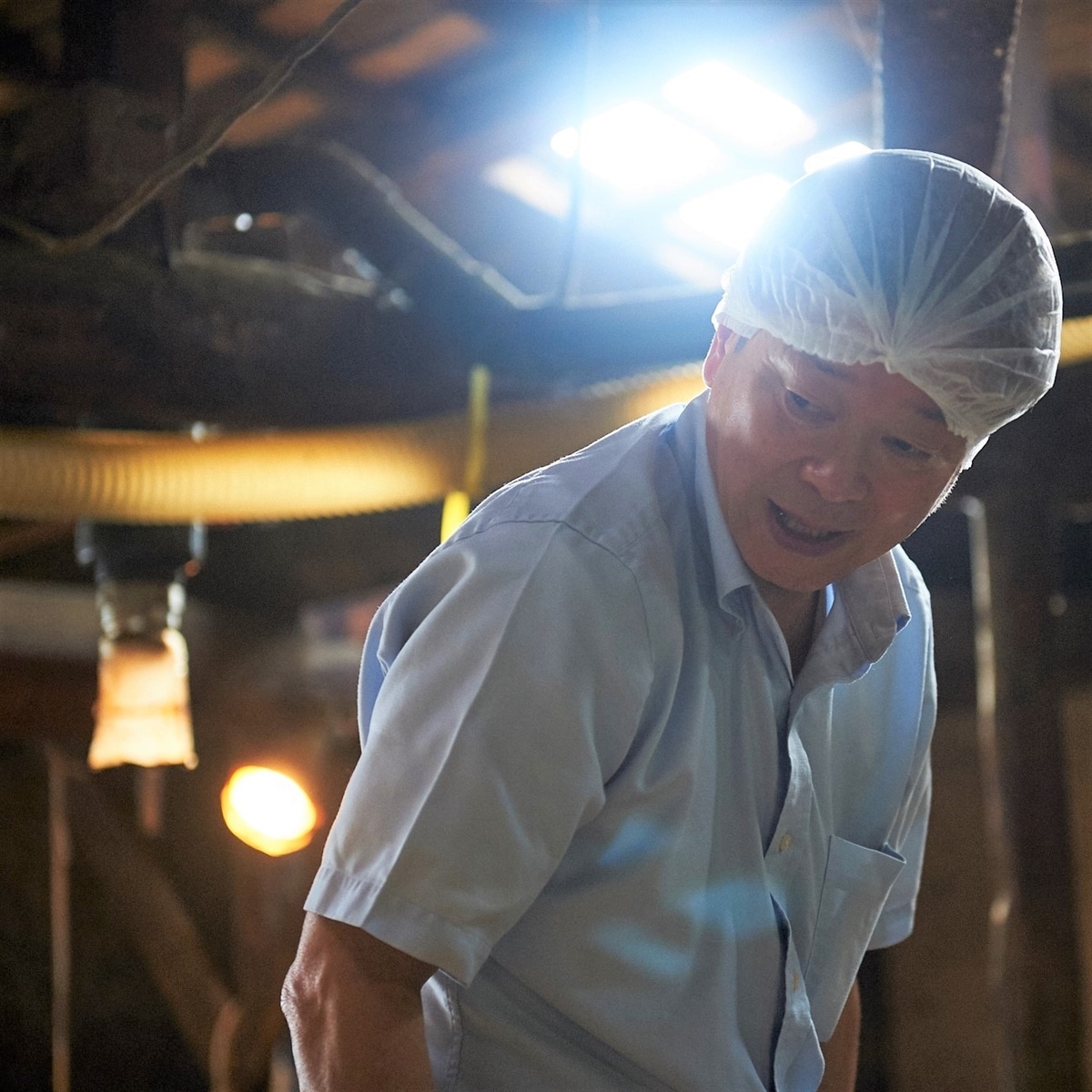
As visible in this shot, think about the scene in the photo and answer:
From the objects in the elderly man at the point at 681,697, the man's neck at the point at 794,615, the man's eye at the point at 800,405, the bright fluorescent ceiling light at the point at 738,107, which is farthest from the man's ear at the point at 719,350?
the bright fluorescent ceiling light at the point at 738,107

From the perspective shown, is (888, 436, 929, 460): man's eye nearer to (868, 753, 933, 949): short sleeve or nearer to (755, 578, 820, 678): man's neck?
(755, 578, 820, 678): man's neck

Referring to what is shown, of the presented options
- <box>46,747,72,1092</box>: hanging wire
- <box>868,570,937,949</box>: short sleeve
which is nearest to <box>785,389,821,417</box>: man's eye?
<box>868,570,937,949</box>: short sleeve

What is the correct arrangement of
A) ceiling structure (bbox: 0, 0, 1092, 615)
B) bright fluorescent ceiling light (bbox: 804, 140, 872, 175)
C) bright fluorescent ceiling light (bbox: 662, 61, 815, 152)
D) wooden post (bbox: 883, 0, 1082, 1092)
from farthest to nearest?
bright fluorescent ceiling light (bbox: 804, 140, 872, 175)
bright fluorescent ceiling light (bbox: 662, 61, 815, 152)
wooden post (bbox: 883, 0, 1082, 1092)
ceiling structure (bbox: 0, 0, 1092, 615)

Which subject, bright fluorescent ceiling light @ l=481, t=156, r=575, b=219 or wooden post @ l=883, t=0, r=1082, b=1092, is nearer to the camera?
wooden post @ l=883, t=0, r=1082, b=1092

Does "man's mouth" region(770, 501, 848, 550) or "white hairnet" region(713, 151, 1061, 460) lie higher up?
"white hairnet" region(713, 151, 1061, 460)

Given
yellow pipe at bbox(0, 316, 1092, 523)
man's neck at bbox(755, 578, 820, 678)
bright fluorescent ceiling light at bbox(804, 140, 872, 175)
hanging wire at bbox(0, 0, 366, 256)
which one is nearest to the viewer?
man's neck at bbox(755, 578, 820, 678)

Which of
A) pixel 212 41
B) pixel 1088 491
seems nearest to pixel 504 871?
pixel 1088 491

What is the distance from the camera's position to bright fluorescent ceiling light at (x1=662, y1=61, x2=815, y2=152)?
3.38 meters

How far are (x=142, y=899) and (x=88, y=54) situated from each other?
3.56 m

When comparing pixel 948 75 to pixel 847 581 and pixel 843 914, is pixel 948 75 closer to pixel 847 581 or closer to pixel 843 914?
pixel 847 581

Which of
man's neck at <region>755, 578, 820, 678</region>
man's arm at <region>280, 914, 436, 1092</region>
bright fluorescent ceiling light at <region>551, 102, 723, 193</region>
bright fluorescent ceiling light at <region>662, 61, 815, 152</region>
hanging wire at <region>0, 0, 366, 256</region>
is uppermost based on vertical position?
bright fluorescent ceiling light at <region>551, 102, 723, 193</region>

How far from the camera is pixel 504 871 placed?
42.4 inches

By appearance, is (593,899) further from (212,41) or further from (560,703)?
(212,41)

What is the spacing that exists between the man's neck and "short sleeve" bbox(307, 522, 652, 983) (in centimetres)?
27
